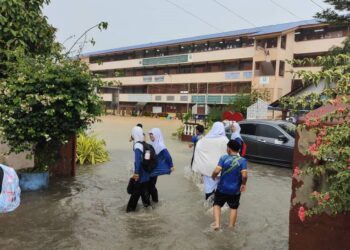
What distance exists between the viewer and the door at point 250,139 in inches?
518

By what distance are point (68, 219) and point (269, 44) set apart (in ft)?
120

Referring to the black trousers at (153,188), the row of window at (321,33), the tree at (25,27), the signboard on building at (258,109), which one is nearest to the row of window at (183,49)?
the row of window at (321,33)

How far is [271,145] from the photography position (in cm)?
1258

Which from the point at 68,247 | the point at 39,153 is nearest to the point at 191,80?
the point at 39,153

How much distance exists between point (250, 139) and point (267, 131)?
2.22 ft

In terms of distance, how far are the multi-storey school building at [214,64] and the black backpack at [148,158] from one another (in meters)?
23.4

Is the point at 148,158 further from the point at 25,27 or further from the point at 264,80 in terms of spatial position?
the point at 264,80

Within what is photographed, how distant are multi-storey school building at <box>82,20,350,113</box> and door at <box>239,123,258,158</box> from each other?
1613 cm

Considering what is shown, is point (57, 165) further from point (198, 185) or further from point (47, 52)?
point (198, 185)

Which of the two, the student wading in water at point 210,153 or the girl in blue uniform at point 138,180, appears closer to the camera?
the girl in blue uniform at point 138,180

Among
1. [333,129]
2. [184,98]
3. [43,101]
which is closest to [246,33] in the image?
[184,98]

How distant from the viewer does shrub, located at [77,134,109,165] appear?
474 inches

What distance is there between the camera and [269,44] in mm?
39938

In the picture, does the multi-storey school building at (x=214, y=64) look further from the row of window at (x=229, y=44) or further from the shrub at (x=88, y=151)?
the shrub at (x=88, y=151)
